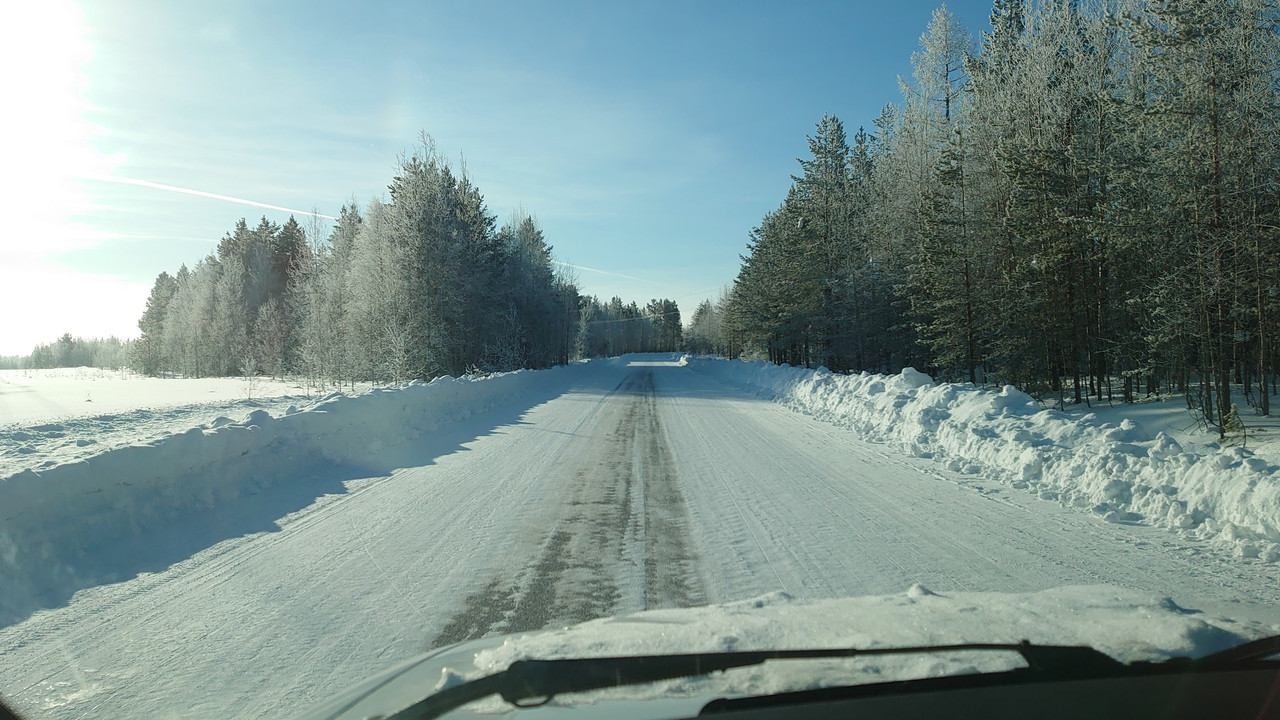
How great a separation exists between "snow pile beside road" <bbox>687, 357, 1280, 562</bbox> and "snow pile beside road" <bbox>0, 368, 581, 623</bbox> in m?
8.76

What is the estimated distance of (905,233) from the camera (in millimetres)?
32875

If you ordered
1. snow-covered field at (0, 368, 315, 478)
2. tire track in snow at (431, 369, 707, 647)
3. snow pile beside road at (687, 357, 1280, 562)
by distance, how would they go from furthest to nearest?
1. snow-covered field at (0, 368, 315, 478)
2. snow pile beside road at (687, 357, 1280, 562)
3. tire track in snow at (431, 369, 707, 647)

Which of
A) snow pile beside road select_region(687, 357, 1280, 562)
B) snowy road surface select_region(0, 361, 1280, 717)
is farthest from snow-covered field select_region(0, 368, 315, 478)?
snow pile beside road select_region(687, 357, 1280, 562)

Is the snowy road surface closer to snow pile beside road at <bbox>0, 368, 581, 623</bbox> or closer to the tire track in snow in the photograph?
the tire track in snow

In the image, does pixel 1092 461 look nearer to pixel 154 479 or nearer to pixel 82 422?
pixel 154 479

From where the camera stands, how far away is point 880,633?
2.66 metres

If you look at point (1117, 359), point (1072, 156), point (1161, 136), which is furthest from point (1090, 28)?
point (1117, 359)

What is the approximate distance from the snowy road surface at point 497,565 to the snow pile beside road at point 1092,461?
17.7 inches

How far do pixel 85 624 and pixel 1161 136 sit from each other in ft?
64.6

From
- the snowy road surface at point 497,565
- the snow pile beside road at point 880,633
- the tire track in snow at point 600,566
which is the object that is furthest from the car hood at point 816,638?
the tire track in snow at point 600,566

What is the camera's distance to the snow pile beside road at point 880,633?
83.8 inches

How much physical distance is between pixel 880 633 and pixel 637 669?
108cm

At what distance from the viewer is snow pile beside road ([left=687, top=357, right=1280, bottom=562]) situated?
560 cm

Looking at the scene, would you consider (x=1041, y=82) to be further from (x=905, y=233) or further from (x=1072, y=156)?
(x=905, y=233)
